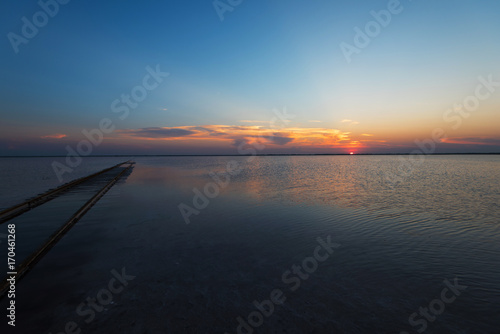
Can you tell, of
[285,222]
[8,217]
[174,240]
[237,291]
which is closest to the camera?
[237,291]

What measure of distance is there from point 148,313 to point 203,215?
974 centimetres

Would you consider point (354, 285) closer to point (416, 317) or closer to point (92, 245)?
point (416, 317)

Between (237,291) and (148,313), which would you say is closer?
(148,313)

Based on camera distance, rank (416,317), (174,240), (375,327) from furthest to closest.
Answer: (174,240), (416,317), (375,327)

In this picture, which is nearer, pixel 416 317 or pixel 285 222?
pixel 416 317

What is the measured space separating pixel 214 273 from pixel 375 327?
4.63 meters

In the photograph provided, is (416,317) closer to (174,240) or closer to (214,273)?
(214,273)

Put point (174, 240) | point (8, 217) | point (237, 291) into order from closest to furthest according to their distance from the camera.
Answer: point (237, 291) → point (174, 240) → point (8, 217)

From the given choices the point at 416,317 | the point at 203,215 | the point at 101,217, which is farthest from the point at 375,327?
the point at 101,217

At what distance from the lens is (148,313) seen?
18.1 feet

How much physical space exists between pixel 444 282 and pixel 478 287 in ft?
2.63

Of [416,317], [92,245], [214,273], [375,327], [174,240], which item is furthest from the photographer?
[174,240]

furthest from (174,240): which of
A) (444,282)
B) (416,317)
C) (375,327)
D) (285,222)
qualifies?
(444,282)

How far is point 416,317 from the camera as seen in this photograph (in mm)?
5422
